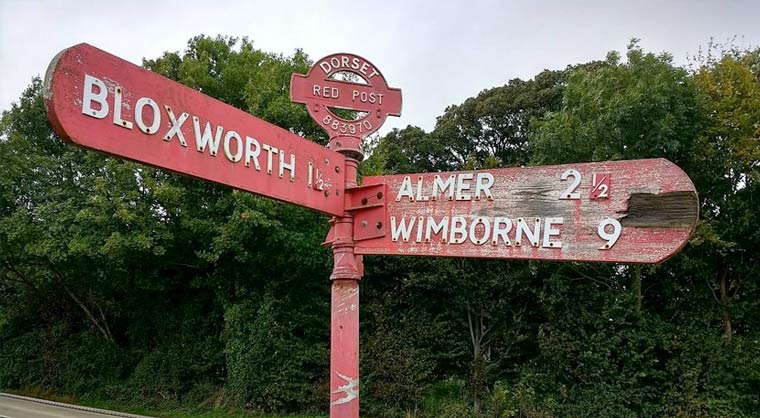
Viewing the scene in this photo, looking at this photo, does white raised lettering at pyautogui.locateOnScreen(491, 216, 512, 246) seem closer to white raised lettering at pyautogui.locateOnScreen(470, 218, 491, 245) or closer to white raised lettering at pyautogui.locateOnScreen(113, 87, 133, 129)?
white raised lettering at pyautogui.locateOnScreen(470, 218, 491, 245)

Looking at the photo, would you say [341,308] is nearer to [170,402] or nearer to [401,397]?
[401,397]

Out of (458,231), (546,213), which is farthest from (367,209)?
(546,213)

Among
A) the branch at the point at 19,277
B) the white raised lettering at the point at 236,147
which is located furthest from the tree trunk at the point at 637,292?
the branch at the point at 19,277

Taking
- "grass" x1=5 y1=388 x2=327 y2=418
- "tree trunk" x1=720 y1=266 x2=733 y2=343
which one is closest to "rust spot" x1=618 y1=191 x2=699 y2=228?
"tree trunk" x1=720 y1=266 x2=733 y2=343

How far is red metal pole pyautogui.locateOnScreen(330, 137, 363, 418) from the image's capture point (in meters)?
2.80

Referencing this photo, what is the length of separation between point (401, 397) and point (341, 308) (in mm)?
10407

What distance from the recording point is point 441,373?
13.6 meters

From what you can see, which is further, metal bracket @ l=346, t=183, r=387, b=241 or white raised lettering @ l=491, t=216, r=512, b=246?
metal bracket @ l=346, t=183, r=387, b=241

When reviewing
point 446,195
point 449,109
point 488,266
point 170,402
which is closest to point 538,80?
point 449,109

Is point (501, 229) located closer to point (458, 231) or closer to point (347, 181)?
point (458, 231)

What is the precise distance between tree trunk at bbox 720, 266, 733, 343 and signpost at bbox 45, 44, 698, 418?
1063 cm

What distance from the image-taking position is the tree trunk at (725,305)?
11.5 metres

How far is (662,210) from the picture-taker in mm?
2473

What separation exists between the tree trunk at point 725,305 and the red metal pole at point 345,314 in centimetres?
1090
